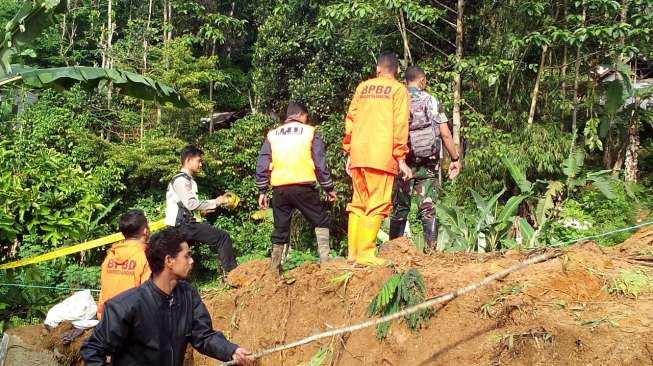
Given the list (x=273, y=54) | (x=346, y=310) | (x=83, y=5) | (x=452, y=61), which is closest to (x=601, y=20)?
(x=452, y=61)

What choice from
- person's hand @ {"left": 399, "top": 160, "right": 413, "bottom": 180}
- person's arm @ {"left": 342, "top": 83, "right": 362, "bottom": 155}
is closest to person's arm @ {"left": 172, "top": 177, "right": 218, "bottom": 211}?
person's arm @ {"left": 342, "top": 83, "right": 362, "bottom": 155}

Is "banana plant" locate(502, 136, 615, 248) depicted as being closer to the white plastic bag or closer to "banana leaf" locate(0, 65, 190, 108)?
"banana leaf" locate(0, 65, 190, 108)

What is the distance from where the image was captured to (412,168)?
717cm

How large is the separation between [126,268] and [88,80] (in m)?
4.13

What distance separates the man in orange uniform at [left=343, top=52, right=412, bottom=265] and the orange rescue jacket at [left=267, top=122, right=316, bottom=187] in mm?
652

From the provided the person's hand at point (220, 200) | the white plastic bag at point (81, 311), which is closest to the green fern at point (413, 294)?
the person's hand at point (220, 200)

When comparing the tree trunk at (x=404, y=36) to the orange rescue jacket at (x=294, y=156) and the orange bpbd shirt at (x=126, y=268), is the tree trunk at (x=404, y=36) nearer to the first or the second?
the orange rescue jacket at (x=294, y=156)

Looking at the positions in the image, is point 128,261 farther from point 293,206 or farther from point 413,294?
point 413,294

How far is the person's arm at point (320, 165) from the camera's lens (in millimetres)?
7043

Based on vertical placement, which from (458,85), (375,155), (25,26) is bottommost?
(375,155)

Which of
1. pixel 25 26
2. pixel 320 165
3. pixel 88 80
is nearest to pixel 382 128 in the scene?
pixel 320 165

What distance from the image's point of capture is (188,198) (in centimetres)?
770

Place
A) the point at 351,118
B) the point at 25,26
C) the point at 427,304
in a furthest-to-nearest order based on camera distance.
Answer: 1. the point at 25,26
2. the point at 351,118
3. the point at 427,304

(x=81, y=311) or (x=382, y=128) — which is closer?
(x=382, y=128)
